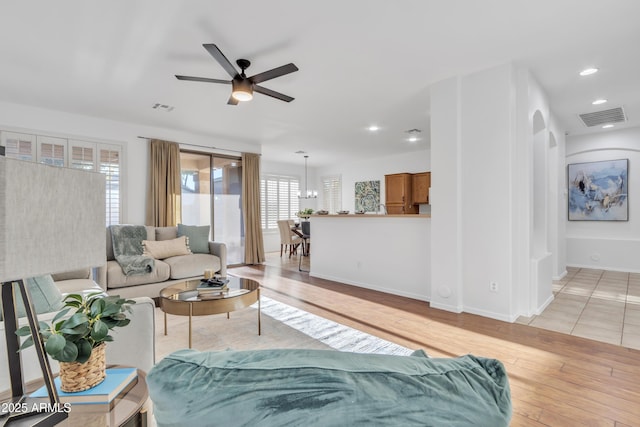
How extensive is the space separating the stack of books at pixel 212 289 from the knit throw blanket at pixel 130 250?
1.30 metres

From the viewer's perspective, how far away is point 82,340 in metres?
0.95

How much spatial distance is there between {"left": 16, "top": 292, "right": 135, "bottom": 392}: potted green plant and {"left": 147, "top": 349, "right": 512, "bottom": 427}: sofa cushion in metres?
0.53

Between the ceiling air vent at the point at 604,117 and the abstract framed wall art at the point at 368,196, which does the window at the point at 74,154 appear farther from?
the ceiling air vent at the point at 604,117

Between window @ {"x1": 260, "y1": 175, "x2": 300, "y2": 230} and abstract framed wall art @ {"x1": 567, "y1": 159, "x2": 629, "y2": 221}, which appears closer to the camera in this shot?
abstract framed wall art @ {"x1": 567, "y1": 159, "x2": 629, "y2": 221}

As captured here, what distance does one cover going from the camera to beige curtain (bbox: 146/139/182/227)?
547 centimetres

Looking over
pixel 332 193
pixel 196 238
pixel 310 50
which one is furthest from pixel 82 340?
pixel 332 193

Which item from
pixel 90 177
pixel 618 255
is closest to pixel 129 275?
pixel 90 177

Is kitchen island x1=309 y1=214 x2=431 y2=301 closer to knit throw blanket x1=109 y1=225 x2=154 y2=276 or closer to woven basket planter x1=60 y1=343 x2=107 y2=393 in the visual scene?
knit throw blanket x1=109 y1=225 x2=154 y2=276

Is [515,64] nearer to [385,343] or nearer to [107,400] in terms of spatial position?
[385,343]

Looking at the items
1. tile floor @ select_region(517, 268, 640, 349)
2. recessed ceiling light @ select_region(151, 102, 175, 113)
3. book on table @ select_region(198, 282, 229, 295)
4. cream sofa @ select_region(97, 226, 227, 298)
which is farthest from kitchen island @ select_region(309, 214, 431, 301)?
recessed ceiling light @ select_region(151, 102, 175, 113)

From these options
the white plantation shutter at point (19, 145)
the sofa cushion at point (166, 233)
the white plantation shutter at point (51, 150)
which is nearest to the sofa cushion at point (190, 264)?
the sofa cushion at point (166, 233)

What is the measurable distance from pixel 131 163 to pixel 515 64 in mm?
5686

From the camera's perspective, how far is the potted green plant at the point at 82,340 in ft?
2.90

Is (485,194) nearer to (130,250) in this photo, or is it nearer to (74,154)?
(130,250)
